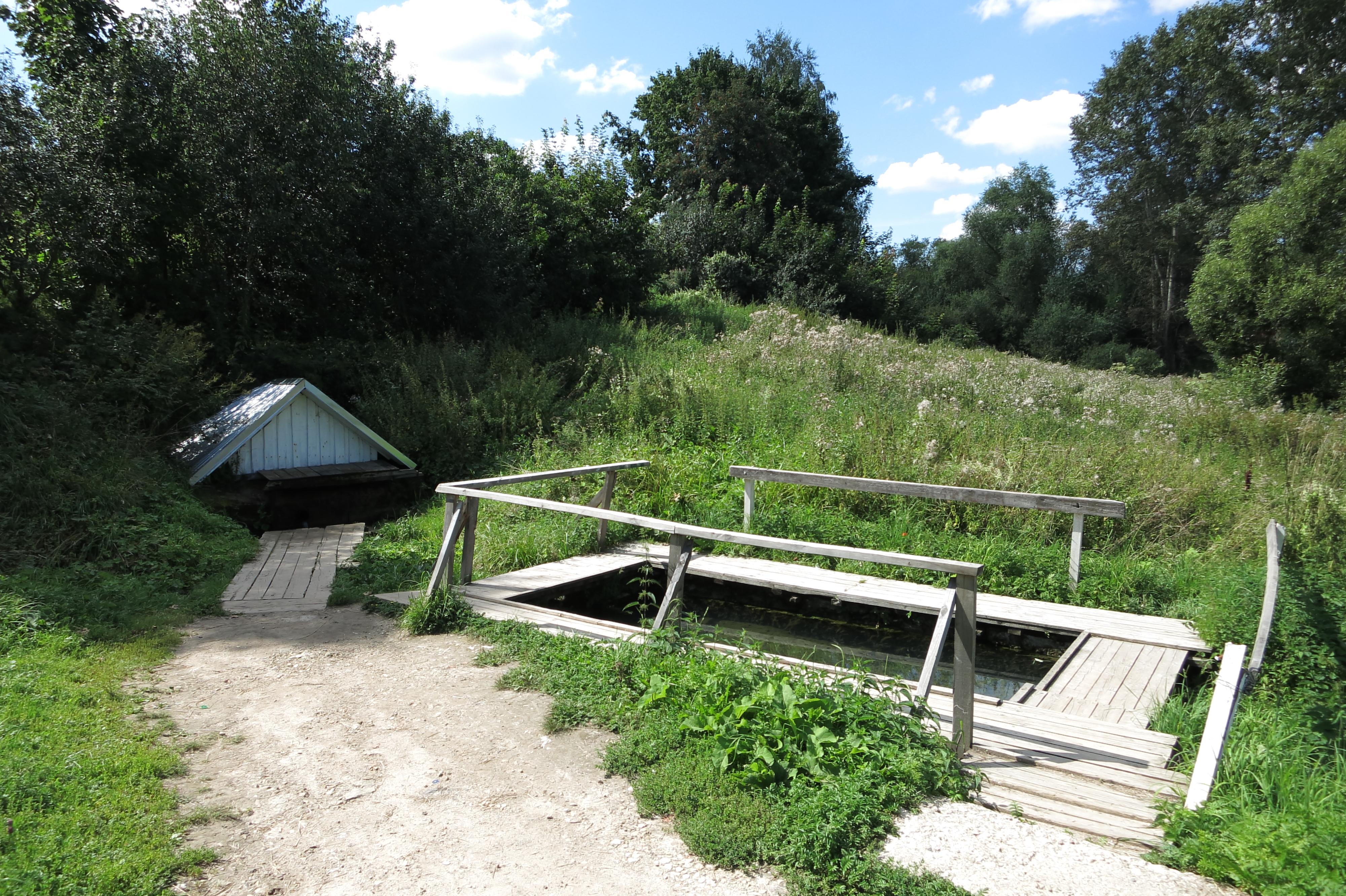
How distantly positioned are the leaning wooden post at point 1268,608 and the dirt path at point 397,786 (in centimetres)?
359

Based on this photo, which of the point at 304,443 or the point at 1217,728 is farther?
the point at 304,443

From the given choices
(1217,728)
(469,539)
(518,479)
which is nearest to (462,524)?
(469,539)

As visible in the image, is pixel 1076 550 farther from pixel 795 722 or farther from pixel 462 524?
pixel 462 524

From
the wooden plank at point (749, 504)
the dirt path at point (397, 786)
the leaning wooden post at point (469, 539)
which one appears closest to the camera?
the dirt path at point (397, 786)

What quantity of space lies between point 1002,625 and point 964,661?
3.23m

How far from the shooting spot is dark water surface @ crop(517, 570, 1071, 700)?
21.8ft

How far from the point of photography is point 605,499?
27.7ft

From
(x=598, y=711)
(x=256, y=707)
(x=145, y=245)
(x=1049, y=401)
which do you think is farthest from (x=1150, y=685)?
(x=145, y=245)

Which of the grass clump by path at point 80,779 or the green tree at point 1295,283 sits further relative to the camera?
the green tree at point 1295,283

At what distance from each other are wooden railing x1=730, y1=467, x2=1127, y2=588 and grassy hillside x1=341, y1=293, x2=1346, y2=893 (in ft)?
0.91

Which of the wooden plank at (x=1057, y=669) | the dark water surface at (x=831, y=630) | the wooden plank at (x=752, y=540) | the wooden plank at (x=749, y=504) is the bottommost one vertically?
the dark water surface at (x=831, y=630)

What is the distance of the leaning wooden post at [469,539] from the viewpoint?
6.54 m

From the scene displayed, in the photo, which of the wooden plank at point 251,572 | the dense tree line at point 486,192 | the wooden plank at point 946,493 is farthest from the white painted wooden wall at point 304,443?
the wooden plank at point 946,493

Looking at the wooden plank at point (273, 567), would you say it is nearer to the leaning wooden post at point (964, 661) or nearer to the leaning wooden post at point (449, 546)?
the leaning wooden post at point (449, 546)
